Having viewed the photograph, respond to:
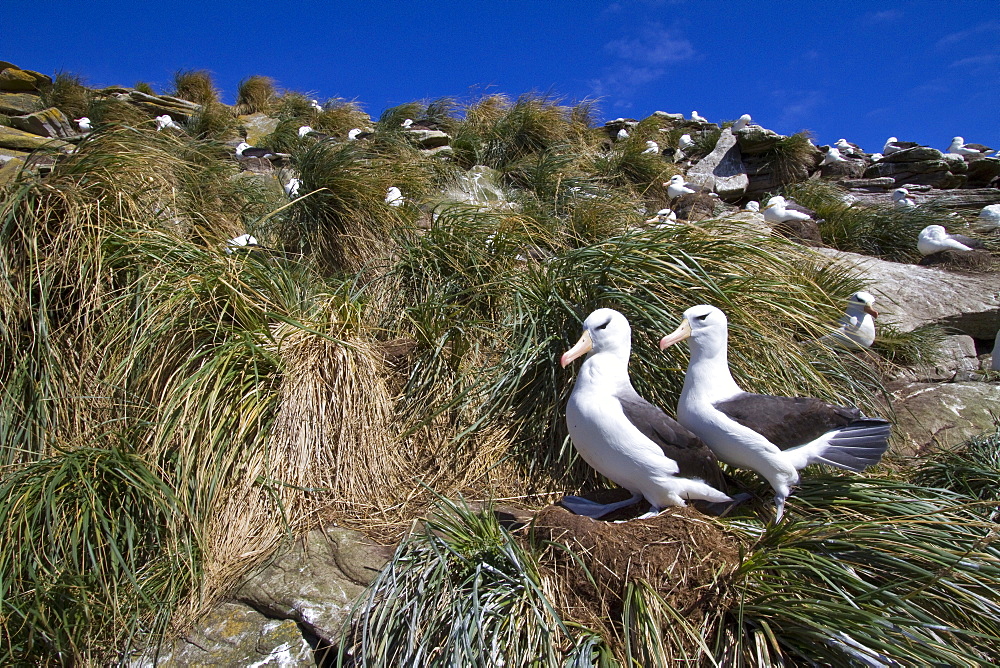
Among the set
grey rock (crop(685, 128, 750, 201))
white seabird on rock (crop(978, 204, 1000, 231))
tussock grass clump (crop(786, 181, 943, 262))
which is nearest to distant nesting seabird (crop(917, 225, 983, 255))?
tussock grass clump (crop(786, 181, 943, 262))

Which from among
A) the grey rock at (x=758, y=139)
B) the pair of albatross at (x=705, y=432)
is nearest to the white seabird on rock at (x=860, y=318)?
the pair of albatross at (x=705, y=432)

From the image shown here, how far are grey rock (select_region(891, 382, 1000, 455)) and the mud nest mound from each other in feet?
8.66

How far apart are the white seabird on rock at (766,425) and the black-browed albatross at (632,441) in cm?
13

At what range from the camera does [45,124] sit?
1111 centimetres

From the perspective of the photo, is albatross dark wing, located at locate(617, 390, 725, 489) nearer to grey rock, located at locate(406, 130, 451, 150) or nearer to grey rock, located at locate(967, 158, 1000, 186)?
grey rock, located at locate(406, 130, 451, 150)

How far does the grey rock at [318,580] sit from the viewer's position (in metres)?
2.71

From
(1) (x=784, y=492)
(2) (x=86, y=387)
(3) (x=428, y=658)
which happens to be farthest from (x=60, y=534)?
(1) (x=784, y=492)

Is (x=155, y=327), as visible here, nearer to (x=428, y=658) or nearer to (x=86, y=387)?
(x=86, y=387)

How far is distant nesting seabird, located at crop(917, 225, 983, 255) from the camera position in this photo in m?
7.68

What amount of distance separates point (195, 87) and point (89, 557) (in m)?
17.7

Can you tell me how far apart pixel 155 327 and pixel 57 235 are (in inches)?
39.1

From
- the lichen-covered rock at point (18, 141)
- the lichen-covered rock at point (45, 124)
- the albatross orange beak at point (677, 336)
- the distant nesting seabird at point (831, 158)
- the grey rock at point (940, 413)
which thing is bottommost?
the grey rock at point (940, 413)

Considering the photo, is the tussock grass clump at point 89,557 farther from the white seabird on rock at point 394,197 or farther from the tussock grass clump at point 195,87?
the tussock grass clump at point 195,87

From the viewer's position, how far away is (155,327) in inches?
130
